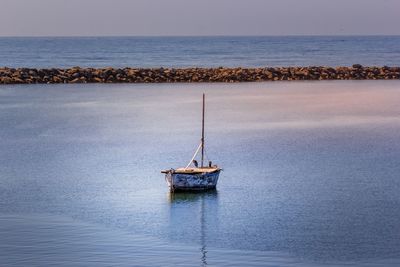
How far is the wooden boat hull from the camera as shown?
3388cm

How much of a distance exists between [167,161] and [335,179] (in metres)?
7.55

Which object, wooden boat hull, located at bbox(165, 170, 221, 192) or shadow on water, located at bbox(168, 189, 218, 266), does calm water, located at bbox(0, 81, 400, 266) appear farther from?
wooden boat hull, located at bbox(165, 170, 221, 192)

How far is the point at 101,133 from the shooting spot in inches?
2021

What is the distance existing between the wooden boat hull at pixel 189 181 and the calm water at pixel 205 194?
0.44 m

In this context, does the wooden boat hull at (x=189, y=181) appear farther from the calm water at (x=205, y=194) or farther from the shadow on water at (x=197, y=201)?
the calm water at (x=205, y=194)

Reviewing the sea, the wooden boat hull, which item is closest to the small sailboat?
the wooden boat hull

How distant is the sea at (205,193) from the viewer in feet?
86.2

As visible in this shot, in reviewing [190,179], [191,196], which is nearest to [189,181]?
[190,179]

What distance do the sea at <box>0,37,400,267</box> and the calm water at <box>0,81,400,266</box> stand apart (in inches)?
2.3

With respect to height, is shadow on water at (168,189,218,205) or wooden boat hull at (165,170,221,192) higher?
wooden boat hull at (165,170,221,192)

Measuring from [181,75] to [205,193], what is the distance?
175 feet

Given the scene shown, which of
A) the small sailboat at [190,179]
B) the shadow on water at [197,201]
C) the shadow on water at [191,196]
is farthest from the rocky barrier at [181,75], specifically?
the shadow on water at [197,201]

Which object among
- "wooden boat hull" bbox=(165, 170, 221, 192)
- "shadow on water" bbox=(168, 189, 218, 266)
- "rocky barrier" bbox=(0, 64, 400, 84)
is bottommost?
"shadow on water" bbox=(168, 189, 218, 266)

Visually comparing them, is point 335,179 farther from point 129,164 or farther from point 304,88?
point 304,88
